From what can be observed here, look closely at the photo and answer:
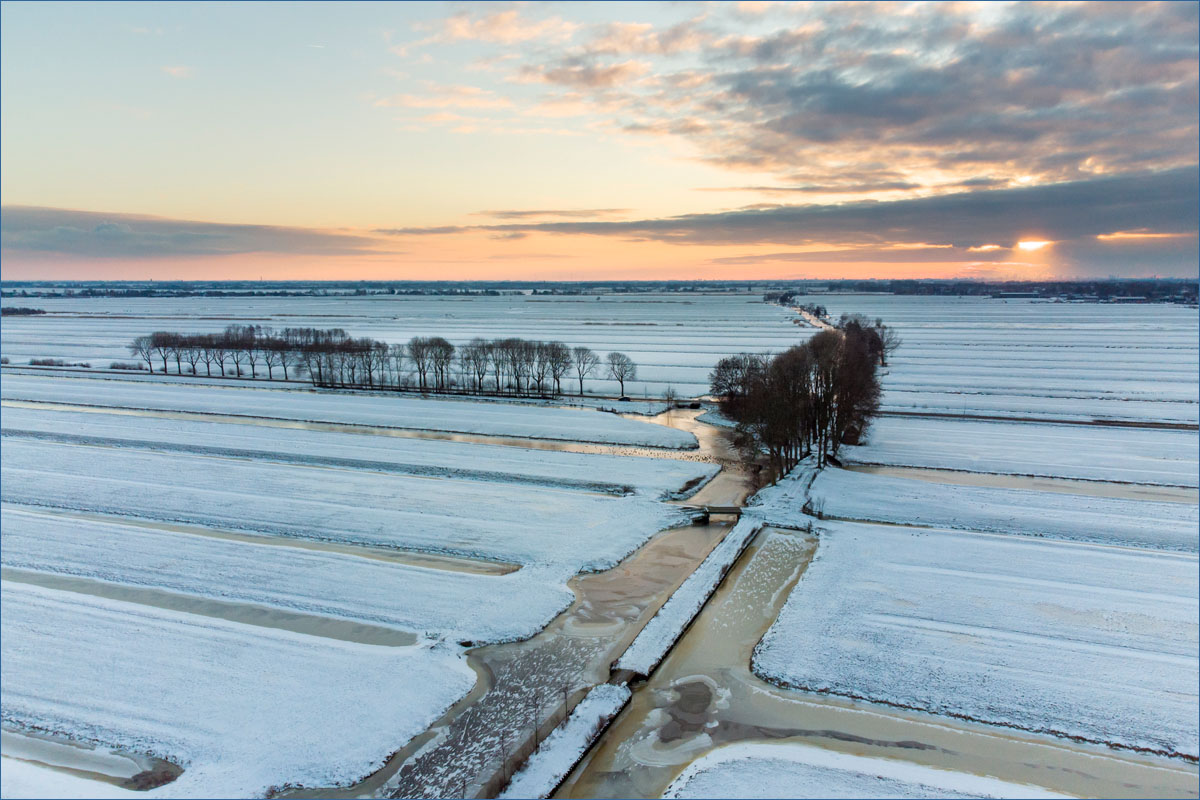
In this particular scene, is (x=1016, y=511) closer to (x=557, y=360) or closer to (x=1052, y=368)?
(x=557, y=360)

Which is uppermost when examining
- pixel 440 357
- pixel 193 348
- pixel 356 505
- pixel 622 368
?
pixel 193 348

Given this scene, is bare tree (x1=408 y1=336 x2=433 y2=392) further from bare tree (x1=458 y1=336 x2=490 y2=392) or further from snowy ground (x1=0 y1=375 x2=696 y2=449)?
snowy ground (x1=0 y1=375 x2=696 y2=449)

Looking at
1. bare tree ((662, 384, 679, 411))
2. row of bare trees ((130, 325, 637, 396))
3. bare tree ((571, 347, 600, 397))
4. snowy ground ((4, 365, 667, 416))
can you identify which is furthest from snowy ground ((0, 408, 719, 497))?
bare tree ((571, 347, 600, 397))

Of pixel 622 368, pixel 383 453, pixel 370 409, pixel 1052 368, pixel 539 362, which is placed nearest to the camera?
pixel 383 453

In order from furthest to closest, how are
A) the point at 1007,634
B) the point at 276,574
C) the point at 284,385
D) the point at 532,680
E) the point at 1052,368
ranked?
the point at 1052,368, the point at 284,385, the point at 276,574, the point at 1007,634, the point at 532,680

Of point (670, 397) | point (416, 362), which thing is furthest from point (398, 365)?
point (670, 397)

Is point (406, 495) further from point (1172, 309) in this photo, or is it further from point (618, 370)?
point (1172, 309)

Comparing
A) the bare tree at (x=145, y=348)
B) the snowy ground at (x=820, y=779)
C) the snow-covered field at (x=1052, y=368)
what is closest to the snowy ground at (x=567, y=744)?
the snowy ground at (x=820, y=779)
